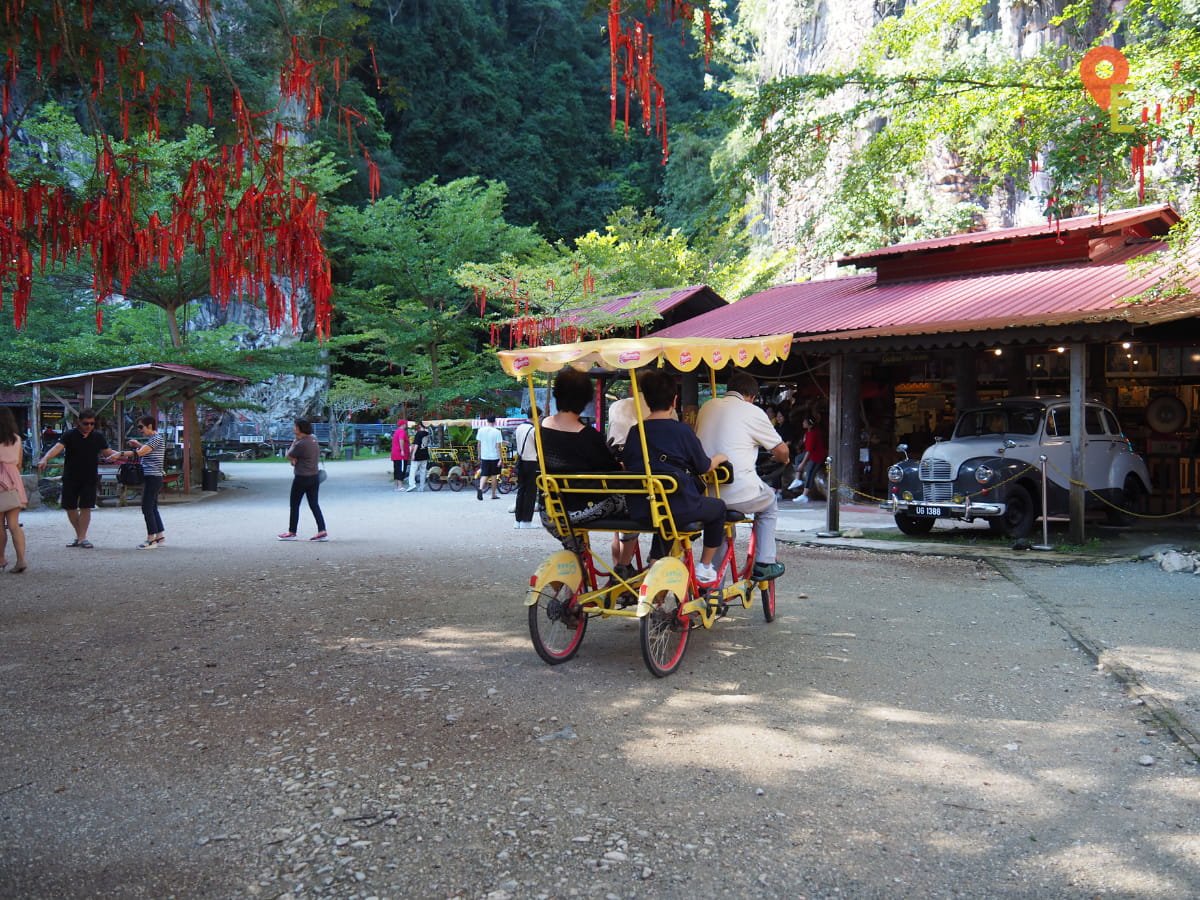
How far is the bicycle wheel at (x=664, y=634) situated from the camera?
5.94 meters

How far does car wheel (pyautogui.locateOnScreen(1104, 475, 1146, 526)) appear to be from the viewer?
46.9 ft

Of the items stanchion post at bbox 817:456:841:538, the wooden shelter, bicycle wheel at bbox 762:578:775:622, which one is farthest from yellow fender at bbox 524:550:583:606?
the wooden shelter

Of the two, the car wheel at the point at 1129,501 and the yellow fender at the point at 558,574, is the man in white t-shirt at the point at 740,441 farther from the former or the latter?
the car wheel at the point at 1129,501

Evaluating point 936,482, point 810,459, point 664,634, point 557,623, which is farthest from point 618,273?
point 664,634

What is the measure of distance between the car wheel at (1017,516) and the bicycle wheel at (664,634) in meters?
8.47

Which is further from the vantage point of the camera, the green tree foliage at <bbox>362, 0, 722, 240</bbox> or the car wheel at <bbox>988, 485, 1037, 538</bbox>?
the green tree foliage at <bbox>362, 0, 722, 240</bbox>

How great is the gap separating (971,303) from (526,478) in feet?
26.1

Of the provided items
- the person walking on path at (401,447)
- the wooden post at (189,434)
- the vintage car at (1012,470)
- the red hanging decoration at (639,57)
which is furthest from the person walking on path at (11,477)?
the person walking on path at (401,447)

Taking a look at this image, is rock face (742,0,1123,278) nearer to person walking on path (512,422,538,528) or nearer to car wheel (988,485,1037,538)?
car wheel (988,485,1037,538)

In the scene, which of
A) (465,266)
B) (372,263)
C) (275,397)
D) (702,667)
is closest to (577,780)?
(702,667)

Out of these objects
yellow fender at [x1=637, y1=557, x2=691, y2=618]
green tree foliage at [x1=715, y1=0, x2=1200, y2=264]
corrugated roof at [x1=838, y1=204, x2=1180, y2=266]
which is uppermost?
green tree foliage at [x1=715, y1=0, x2=1200, y2=264]

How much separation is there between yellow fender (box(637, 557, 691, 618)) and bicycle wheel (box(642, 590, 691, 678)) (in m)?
0.05

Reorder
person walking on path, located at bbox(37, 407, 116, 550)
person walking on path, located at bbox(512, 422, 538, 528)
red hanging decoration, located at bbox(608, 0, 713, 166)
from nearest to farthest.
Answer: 1. red hanging decoration, located at bbox(608, 0, 713, 166)
2. person walking on path, located at bbox(37, 407, 116, 550)
3. person walking on path, located at bbox(512, 422, 538, 528)

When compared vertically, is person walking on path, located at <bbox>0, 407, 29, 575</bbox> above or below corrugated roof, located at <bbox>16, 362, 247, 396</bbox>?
below
